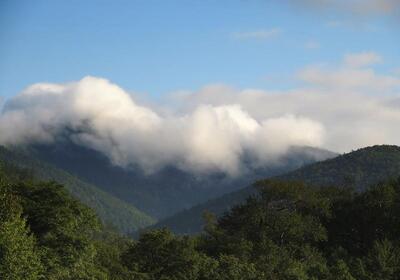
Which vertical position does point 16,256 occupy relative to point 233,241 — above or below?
below

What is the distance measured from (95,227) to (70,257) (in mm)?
10199

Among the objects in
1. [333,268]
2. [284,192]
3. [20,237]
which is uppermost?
[284,192]

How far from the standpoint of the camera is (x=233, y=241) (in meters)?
83.1

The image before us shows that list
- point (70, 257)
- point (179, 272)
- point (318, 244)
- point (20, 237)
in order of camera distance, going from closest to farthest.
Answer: point (20, 237), point (70, 257), point (179, 272), point (318, 244)

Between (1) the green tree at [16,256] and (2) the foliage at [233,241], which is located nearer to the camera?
(1) the green tree at [16,256]

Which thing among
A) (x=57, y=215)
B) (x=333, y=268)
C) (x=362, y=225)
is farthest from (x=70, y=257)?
(x=362, y=225)

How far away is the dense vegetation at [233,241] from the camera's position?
60656 mm

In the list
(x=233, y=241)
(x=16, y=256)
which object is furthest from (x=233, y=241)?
(x=16, y=256)

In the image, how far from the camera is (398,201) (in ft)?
319

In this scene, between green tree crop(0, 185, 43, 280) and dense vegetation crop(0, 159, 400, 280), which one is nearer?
green tree crop(0, 185, 43, 280)

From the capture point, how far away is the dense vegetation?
199 ft

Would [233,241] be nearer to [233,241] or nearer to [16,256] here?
[233,241]

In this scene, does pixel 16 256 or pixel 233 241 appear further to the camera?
pixel 233 241

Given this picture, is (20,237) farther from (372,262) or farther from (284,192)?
(284,192)
